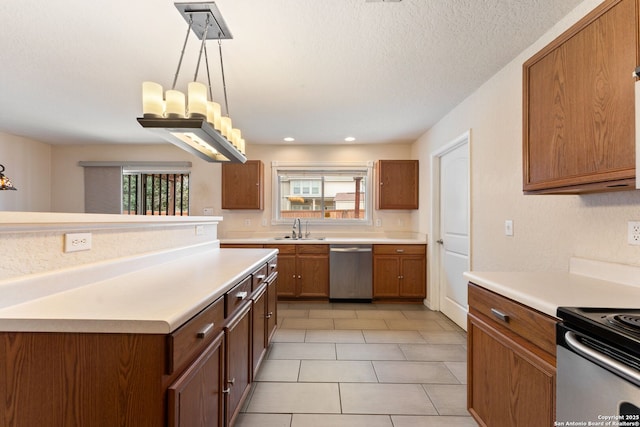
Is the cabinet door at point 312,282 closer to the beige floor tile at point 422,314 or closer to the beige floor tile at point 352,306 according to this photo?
the beige floor tile at point 352,306

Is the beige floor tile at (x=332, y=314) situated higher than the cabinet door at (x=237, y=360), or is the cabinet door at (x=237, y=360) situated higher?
the cabinet door at (x=237, y=360)

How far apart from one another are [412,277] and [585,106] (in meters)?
3.20

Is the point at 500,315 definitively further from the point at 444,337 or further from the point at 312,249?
the point at 312,249

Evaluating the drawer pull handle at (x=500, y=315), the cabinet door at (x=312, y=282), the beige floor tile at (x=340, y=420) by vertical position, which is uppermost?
the drawer pull handle at (x=500, y=315)

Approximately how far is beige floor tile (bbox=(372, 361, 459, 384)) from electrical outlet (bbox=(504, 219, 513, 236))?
1147 millimetres

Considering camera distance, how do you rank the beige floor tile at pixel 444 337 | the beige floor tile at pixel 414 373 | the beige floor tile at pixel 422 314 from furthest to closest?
1. the beige floor tile at pixel 422 314
2. the beige floor tile at pixel 444 337
3. the beige floor tile at pixel 414 373

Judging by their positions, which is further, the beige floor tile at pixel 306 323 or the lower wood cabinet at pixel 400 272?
the lower wood cabinet at pixel 400 272

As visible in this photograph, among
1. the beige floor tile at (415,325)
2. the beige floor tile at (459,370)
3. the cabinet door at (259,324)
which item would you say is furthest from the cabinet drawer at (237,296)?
the beige floor tile at (415,325)

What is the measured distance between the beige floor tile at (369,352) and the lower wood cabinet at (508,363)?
0.99 m

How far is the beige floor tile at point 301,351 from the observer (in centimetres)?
258

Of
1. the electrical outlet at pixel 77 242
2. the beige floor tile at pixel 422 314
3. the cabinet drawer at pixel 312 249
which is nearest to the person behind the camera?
the electrical outlet at pixel 77 242

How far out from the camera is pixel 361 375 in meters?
2.30

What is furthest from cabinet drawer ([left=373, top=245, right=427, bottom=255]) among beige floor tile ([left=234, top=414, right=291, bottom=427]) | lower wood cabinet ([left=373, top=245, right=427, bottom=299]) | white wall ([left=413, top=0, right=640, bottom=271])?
beige floor tile ([left=234, top=414, right=291, bottom=427])

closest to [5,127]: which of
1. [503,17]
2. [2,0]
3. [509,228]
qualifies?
[2,0]
